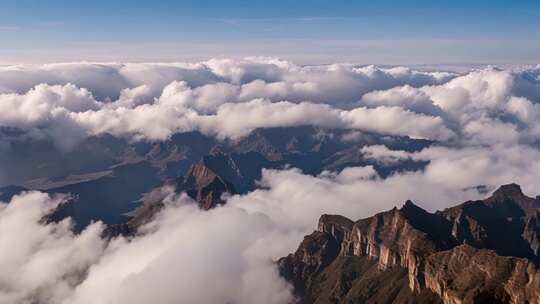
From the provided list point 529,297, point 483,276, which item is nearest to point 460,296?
point 483,276

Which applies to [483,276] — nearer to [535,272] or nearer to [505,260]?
[505,260]

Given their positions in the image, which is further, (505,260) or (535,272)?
(505,260)

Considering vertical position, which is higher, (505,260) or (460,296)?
(505,260)

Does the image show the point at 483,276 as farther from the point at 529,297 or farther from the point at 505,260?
the point at 529,297

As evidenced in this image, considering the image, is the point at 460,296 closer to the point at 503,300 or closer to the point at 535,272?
the point at 503,300

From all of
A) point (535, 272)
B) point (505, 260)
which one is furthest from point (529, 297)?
point (505, 260)

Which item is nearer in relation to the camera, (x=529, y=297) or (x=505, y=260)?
(x=529, y=297)

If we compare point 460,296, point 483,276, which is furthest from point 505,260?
point 460,296

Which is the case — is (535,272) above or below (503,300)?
above
